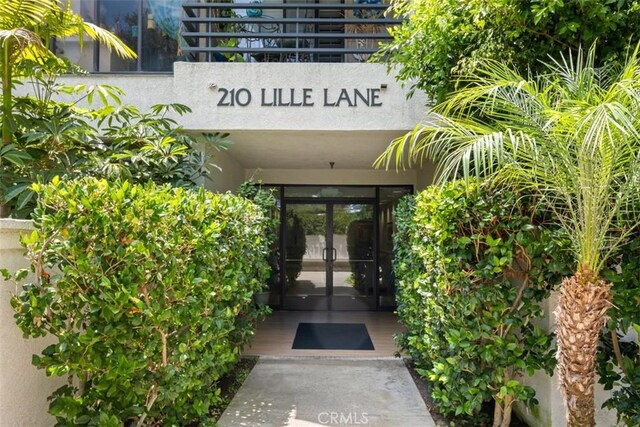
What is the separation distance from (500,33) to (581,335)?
9.08 ft

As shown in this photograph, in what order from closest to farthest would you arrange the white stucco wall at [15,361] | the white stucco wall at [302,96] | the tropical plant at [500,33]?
the white stucco wall at [15,361] → the tropical plant at [500,33] → the white stucco wall at [302,96]

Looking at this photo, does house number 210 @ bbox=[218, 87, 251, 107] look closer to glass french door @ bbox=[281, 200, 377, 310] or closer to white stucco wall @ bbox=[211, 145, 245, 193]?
white stucco wall @ bbox=[211, 145, 245, 193]

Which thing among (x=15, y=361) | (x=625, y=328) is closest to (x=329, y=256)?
(x=625, y=328)

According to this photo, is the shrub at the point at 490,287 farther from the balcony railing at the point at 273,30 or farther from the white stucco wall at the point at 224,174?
the white stucco wall at the point at 224,174

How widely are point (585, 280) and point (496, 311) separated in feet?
2.28

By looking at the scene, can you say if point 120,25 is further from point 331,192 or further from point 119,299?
point 119,299

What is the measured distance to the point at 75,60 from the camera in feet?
21.5

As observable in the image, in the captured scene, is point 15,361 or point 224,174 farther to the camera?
point 224,174

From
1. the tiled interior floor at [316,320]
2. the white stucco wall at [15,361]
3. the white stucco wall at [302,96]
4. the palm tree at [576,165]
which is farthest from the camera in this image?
the tiled interior floor at [316,320]

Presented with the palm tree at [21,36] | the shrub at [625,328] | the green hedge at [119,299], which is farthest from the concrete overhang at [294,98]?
the shrub at [625,328]

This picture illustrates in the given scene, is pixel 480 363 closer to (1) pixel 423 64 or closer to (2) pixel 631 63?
(2) pixel 631 63

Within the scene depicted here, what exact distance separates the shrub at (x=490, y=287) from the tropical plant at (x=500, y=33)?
1.40 metres

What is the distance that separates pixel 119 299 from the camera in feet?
8.55

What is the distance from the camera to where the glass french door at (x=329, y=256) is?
31.4ft
